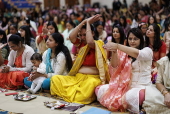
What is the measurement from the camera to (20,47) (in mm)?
4039

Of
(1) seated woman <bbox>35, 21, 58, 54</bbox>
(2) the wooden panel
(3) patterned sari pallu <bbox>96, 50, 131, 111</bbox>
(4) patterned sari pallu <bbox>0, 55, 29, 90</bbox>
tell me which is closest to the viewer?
(3) patterned sari pallu <bbox>96, 50, 131, 111</bbox>

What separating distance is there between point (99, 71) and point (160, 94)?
35.0 inches

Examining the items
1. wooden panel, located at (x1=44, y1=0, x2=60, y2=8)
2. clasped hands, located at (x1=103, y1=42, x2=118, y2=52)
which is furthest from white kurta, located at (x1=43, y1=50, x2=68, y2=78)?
wooden panel, located at (x1=44, y1=0, x2=60, y2=8)

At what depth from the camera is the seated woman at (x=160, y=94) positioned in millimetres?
2639

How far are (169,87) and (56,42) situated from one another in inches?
69.5

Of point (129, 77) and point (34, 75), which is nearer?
point (129, 77)

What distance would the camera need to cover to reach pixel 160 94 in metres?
2.68

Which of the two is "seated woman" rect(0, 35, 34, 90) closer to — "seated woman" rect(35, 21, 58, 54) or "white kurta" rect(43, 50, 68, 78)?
"white kurta" rect(43, 50, 68, 78)

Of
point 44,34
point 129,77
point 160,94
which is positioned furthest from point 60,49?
point 160,94

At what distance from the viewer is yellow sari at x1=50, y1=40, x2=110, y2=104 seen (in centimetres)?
318

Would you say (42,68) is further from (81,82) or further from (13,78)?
(81,82)

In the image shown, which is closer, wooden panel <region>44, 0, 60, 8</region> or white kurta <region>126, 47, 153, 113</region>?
white kurta <region>126, 47, 153, 113</region>

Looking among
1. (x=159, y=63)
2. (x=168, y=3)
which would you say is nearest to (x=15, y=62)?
(x=159, y=63)

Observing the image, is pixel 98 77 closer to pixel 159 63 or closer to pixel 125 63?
pixel 125 63
